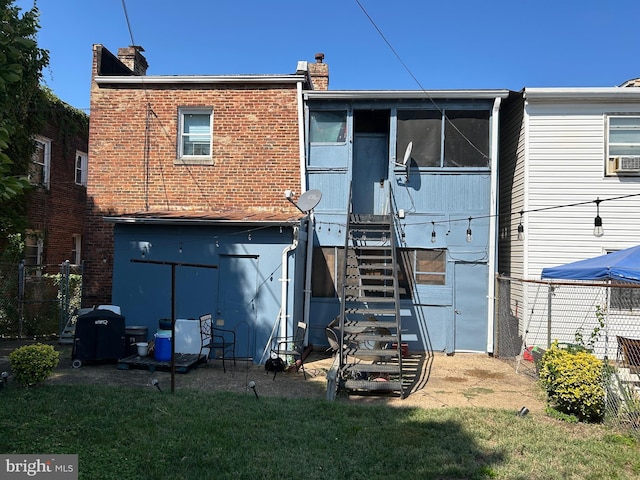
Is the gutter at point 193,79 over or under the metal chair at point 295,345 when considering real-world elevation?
over

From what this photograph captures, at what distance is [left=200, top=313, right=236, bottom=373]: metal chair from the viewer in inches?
351

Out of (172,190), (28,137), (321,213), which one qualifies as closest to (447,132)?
(321,213)

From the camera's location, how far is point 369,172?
1168cm

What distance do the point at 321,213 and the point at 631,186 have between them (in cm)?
723

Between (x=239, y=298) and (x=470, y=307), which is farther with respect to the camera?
(x=470, y=307)

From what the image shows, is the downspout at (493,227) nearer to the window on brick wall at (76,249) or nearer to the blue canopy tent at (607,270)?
the blue canopy tent at (607,270)

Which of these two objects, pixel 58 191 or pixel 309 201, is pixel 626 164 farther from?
pixel 58 191

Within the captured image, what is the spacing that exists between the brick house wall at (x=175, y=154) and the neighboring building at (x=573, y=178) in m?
5.63

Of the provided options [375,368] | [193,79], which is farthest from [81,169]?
[375,368]

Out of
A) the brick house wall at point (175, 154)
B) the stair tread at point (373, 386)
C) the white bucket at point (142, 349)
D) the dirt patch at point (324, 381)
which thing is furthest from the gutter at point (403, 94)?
the stair tread at point (373, 386)

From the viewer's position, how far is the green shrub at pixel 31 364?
6.89 meters

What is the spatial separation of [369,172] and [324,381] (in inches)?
228

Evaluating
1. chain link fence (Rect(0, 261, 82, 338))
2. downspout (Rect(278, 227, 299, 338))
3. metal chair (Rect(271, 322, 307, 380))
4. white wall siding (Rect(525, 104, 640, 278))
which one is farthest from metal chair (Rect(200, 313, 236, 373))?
white wall siding (Rect(525, 104, 640, 278))

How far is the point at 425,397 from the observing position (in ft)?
23.7
